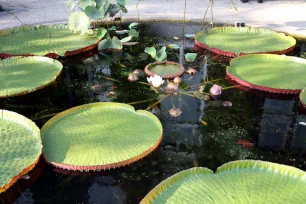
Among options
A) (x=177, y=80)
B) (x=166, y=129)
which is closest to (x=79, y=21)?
(x=177, y=80)

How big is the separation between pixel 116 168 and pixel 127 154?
0.08m

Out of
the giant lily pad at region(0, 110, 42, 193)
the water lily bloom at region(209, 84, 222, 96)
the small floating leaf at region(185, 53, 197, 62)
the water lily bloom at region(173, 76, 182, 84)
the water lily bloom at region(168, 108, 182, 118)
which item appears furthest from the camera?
the small floating leaf at region(185, 53, 197, 62)

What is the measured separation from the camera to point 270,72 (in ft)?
8.25

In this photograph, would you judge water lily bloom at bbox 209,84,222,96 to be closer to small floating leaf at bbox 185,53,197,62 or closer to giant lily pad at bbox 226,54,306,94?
giant lily pad at bbox 226,54,306,94

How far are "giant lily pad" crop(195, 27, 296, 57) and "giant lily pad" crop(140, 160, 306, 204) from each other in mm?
1529

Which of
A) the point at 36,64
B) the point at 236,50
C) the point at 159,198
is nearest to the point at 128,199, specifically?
the point at 159,198

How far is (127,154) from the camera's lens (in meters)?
1.68

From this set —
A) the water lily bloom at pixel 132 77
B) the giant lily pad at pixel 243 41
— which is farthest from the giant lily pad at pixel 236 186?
the giant lily pad at pixel 243 41

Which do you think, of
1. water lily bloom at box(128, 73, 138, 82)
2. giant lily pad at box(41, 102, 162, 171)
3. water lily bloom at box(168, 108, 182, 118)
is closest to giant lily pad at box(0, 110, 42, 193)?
giant lily pad at box(41, 102, 162, 171)

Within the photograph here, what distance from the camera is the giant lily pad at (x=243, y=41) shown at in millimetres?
2945

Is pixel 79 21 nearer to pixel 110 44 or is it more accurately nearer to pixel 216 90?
pixel 110 44

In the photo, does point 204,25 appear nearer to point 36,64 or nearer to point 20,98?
point 36,64

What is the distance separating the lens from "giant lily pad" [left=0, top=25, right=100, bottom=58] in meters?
3.01

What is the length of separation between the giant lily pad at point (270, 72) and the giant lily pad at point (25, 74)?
1.31 m
